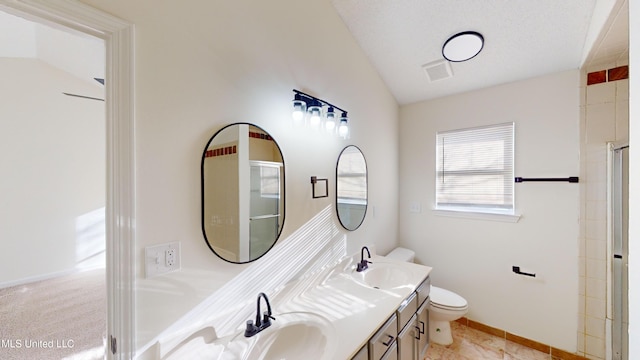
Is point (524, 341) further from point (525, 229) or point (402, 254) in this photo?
point (402, 254)

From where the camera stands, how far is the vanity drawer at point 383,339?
1.15 meters

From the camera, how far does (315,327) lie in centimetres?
118

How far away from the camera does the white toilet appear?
6.55 ft

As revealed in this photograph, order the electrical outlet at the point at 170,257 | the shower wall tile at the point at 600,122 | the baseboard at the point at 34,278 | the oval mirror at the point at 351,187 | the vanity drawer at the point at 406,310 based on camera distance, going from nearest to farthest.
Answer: the electrical outlet at the point at 170,257 < the vanity drawer at the point at 406,310 < the shower wall tile at the point at 600,122 < the oval mirror at the point at 351,187 < the baseboard at the point at 34,278

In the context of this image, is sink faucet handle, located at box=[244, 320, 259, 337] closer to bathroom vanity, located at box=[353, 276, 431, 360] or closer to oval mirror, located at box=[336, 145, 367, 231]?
A: bathroom vanity, located at box=[353, 276, 431, 360]

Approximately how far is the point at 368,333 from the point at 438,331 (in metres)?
1.51

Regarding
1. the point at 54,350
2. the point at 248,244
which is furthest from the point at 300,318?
the point at 54,350

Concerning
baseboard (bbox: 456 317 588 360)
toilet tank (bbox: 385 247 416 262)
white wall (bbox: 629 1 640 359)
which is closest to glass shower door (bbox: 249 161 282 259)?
white wall (bbox: 629 1 640 359)

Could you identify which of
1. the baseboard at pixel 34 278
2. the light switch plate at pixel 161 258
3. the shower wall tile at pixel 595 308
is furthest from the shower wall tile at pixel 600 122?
the baseboard at pixel 34 278

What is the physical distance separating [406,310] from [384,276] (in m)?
0.48

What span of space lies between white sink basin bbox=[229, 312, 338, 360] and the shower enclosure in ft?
7.27

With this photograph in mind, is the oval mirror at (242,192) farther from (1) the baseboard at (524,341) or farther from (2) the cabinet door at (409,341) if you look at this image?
(1) the baseboard at (524,341)

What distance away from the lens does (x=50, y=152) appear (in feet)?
10.1

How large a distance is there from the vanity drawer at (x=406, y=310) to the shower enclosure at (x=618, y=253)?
1505mm
